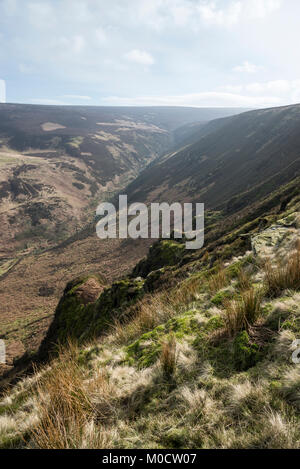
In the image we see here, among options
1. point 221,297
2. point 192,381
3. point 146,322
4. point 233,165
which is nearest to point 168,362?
point 192,381

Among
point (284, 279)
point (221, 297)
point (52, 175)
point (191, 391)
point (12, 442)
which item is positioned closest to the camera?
point (191, 391)

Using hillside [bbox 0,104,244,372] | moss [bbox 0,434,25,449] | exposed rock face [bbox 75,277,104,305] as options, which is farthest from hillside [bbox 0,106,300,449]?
hillside [bbox 0,104,244,372]

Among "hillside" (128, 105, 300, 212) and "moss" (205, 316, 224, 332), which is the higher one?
"hillside" (128, 105, 300, 212)

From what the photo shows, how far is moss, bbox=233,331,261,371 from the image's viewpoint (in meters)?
2.66

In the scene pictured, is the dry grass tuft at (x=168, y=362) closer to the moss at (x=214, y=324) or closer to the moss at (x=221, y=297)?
the moss at (x=214, y=324)

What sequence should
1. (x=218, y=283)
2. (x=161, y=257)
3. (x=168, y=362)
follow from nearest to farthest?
(x=168, y=362) → (x=218, y=283) → (x=161, y=257)

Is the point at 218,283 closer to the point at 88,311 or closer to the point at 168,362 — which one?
the point at 168,362

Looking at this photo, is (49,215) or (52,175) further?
(52,175)

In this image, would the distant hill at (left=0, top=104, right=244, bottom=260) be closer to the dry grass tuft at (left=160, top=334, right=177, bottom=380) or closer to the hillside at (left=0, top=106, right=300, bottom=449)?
the hillside at (left=0, top=106, right=300, bottom=449)

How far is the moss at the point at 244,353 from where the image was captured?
2656mm

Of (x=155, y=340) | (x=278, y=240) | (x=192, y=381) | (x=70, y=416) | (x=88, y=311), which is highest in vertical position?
(x=278, y=240)

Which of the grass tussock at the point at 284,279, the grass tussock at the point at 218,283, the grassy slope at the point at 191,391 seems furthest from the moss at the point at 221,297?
the grass tussock at the point at 284,279

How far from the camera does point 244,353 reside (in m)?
2.72
